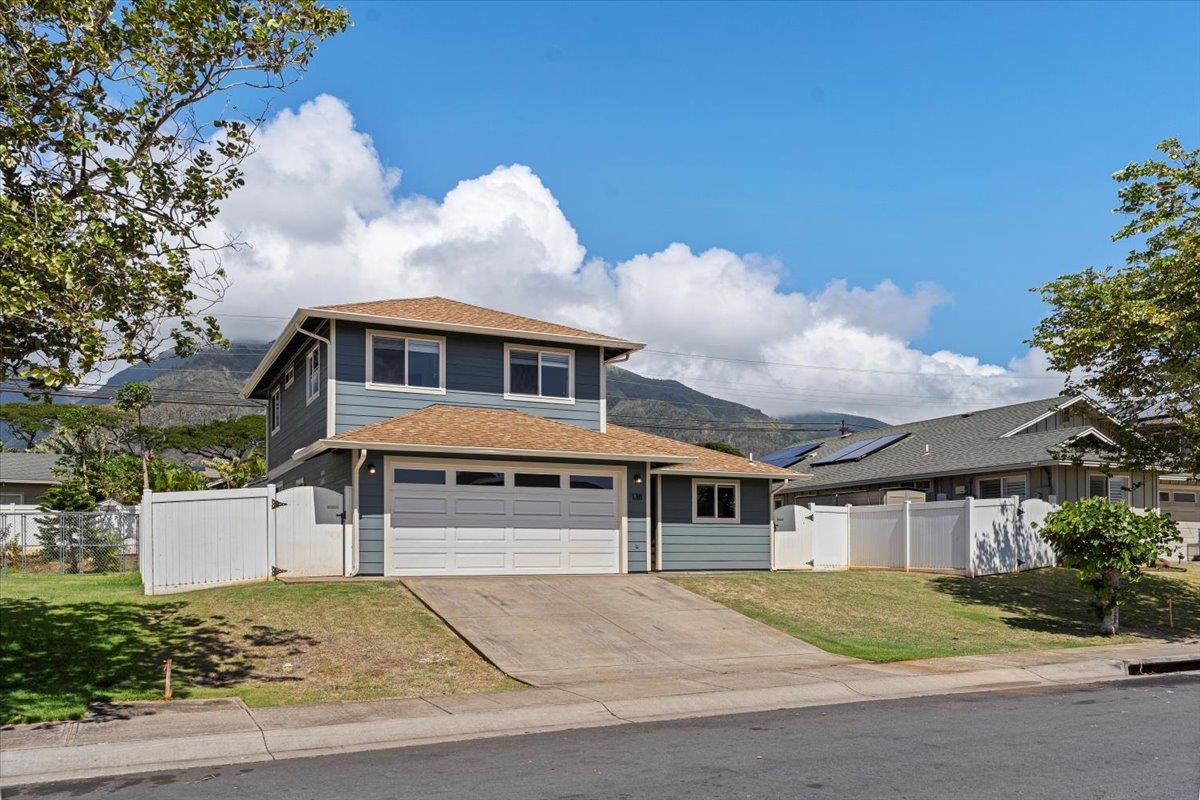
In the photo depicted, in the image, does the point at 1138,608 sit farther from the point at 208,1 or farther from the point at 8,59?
the point at 8,59

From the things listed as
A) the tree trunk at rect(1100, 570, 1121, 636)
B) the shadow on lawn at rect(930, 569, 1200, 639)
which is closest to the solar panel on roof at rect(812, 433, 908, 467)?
the shadow on lawn at rect(930, 569, 1200, 639)

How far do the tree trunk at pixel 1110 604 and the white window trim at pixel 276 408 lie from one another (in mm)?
21769

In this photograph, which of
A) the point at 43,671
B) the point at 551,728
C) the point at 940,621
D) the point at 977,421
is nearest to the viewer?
the point at 551,728

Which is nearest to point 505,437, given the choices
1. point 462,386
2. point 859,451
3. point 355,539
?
point 462,386

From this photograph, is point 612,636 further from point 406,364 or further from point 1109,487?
point 1109,487

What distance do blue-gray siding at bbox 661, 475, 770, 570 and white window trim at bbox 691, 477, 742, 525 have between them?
60mm

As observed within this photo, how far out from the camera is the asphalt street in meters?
7.83

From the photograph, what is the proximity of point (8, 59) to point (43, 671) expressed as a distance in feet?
23.9

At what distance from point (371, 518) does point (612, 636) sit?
682 cm

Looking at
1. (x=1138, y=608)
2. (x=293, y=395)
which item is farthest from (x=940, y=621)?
(x=293, y=395)

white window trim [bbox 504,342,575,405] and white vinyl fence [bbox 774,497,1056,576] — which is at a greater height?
white window trim [bbox 504,342,575,405]

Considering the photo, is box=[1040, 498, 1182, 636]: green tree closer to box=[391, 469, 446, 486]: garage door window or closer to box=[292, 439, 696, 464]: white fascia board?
box=[292, 439, 696, 464]: white fascia board

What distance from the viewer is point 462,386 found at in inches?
941

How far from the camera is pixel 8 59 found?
11.1 metres
